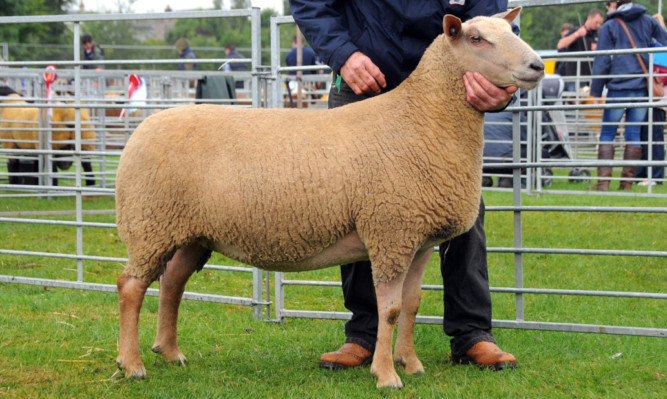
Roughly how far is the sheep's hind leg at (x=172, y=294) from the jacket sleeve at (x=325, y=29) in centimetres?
110

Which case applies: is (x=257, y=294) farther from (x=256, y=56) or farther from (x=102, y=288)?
(x=256, y=56)

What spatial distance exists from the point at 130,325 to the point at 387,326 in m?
1.14

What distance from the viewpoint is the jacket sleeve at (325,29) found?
127 inches

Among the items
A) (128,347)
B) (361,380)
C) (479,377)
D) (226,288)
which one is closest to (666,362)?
(479,377)

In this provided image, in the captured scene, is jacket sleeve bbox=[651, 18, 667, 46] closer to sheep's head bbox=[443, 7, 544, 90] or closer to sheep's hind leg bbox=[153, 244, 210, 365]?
sheep's head bbox=[443, 7, 544, 90]

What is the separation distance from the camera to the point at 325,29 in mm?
3287

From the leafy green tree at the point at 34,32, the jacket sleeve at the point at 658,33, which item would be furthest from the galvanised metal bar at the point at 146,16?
the leafy green tree at the point at 34,32

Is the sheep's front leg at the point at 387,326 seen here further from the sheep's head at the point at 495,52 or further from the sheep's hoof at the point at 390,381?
the sheep's head at the point at 495,52

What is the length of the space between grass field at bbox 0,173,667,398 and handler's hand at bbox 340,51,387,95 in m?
1.28

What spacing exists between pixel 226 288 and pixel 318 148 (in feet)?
7.93

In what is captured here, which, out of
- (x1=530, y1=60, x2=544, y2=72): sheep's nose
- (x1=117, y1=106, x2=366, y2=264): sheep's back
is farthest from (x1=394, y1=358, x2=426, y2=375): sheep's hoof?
(x1=530, y1=60, x2=544, y2=72): sheep's nose

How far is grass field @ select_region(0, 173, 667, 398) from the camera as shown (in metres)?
3.08

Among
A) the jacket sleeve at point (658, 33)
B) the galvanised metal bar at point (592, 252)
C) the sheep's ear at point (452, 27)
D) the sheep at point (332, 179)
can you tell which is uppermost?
the jacket sleeve at point (658, 33)

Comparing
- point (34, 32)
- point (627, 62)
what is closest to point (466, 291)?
point (627, 62)
